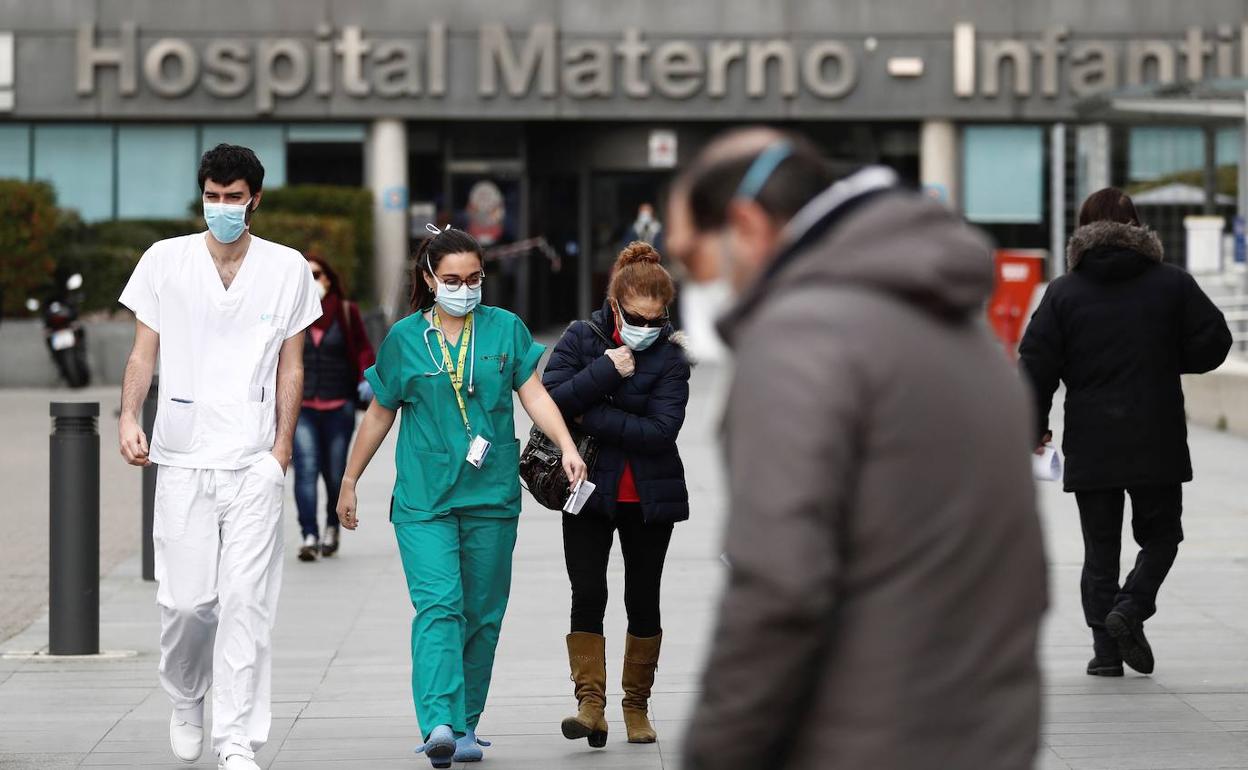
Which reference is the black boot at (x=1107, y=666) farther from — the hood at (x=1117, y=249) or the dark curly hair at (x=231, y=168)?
the dark curly hair at (x=231, y=168)

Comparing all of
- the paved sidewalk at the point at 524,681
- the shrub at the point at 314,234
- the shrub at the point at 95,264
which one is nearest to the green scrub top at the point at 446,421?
the paved sidewalk at the point at 524,681

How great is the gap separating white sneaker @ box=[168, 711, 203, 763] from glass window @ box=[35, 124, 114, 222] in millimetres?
29942

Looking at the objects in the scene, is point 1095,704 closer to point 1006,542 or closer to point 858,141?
point 1006,542

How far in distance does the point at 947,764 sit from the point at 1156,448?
4.70 m

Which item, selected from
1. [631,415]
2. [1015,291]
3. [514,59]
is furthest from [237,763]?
[514,59]

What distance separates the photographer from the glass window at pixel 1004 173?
3519 cm

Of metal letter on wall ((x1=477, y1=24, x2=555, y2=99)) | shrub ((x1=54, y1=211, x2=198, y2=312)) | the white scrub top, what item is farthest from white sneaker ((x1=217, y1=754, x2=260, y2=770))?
metal letter on wall ((x1=477, y1=24, x2=555, y2=99))

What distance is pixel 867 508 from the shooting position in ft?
8.45

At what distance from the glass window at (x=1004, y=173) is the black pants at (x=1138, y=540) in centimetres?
2858

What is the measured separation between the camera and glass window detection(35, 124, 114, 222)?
34.7 metres

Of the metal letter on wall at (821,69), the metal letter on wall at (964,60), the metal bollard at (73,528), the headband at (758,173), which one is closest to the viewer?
the headband at (758,173)

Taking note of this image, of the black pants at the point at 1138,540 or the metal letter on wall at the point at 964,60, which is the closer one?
the black pants at the point at 1138,540

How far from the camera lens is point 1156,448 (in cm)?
710

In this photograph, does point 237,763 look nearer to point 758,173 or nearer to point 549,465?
point 549,465
